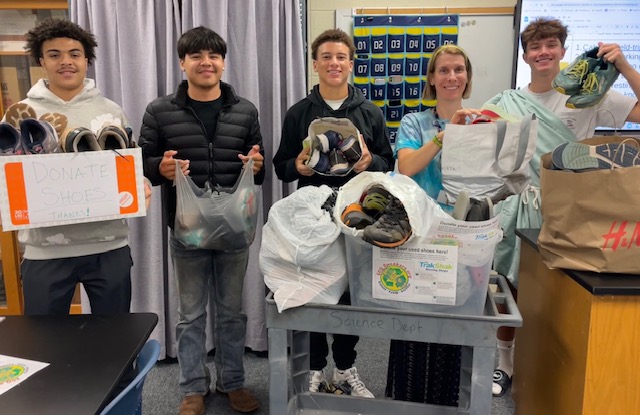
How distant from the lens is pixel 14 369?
1114 millimetres

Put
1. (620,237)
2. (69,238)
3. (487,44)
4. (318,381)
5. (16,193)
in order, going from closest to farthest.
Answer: (620,237) < (16,193) < (69,238) < (318,381) < (487,44)

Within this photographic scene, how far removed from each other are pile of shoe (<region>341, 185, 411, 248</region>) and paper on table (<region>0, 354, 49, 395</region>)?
817mm

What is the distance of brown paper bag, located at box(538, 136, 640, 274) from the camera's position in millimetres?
1188

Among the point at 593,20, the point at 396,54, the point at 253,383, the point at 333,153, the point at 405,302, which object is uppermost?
the point at 593,20

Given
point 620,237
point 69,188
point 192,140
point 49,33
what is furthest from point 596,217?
point 49,33

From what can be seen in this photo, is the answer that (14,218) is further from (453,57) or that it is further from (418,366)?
(453,57)

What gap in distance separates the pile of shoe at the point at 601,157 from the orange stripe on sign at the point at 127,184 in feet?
4.26

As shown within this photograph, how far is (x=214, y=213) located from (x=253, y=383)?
1044 millimetres

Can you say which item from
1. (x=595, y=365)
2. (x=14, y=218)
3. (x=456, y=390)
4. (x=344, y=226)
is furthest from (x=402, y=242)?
(x=14, y=218)

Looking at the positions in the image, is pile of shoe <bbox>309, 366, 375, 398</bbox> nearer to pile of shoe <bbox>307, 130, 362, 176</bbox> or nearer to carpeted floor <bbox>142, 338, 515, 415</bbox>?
carpeted floor <bbox>142, 338, 515, 415</bbox>

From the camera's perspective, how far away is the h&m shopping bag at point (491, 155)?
4.80ft

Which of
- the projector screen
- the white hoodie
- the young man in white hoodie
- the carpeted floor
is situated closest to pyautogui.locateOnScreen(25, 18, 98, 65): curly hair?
the young man in white hoodie

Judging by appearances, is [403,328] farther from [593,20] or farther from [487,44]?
[593,20]

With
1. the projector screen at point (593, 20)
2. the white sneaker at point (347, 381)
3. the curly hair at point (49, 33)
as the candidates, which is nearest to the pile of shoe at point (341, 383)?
the white sneaker at point (347, 381)
